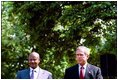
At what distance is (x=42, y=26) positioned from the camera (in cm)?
774

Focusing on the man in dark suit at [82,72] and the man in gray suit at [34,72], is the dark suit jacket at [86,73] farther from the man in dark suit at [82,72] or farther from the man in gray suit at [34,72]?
the man in gray suit at [34,72]

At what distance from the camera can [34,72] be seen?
9.30ft

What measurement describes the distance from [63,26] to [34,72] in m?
4.66

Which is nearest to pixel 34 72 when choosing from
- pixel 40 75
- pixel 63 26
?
pixel 40 75

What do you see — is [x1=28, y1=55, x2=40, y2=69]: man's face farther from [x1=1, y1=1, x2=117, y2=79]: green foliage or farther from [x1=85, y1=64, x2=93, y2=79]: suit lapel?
[x1=1, y1=1, x2=117, y2=79]: green foliage

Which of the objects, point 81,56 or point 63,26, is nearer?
point 81,56

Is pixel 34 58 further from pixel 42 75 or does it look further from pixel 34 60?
pixel 42 75

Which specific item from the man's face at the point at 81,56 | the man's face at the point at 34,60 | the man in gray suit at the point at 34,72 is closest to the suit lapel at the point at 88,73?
the man's face at the point at 81,56

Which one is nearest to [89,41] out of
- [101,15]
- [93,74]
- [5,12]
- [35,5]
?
[101,15]

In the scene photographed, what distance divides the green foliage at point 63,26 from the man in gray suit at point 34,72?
3991 mm

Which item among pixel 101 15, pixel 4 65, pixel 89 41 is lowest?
pixel 4 65

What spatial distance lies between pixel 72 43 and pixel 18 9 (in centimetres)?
173

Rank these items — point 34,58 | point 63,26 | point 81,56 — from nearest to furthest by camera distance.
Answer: point 81,56 → point 34,58 → point 63,26

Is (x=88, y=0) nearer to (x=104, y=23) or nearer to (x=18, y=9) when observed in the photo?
(x=104, y=23)
